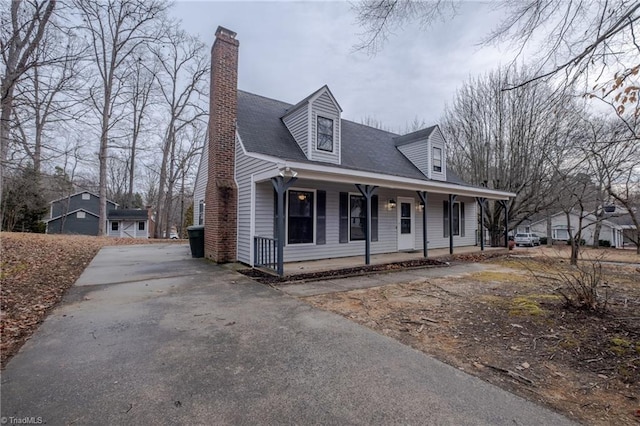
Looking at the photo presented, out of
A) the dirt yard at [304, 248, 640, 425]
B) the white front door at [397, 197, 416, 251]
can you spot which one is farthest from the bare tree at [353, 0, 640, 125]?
the white front door at [397, 197, 416, 251]

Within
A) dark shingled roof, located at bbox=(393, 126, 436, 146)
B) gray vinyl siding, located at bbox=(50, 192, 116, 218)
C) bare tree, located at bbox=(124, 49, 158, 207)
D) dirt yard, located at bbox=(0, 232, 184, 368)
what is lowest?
dirt yard, located at bbox=(0, 232, 184, 368)

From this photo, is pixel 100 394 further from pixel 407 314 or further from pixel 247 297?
pixel 407 314

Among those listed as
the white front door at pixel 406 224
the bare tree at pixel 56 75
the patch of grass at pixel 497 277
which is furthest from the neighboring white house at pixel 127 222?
the patch of grass at pixel 497 277

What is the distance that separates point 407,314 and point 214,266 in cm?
581

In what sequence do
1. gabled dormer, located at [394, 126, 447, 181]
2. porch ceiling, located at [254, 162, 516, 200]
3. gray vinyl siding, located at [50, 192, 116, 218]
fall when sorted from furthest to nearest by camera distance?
gray vinyl siding, located at [50, 192, 116, 218], gabled dormer, located at [394, 126, 447, 181], porch ceiling, located at [254, 162, 516, 200]

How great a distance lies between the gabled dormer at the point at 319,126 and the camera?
30.6 ft

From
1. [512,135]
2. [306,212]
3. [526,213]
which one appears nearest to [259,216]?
[306,212]

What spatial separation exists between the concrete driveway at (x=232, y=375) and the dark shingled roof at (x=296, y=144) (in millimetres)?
5348

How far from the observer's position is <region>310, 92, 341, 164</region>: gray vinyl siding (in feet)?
30.8

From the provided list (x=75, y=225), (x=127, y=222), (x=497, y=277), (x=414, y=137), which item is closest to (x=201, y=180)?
(x=414, y=137)

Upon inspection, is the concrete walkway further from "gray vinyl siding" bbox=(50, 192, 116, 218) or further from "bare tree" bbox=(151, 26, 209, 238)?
"gray vinyl siding" bbox=(50, 192, 116, 218)

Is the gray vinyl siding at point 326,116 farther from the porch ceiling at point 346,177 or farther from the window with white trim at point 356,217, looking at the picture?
the porch ceiling at point 346,177

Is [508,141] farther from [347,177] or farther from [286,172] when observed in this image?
[286,172]

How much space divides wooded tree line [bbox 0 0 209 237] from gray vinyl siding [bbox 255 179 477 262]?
16.0ft
